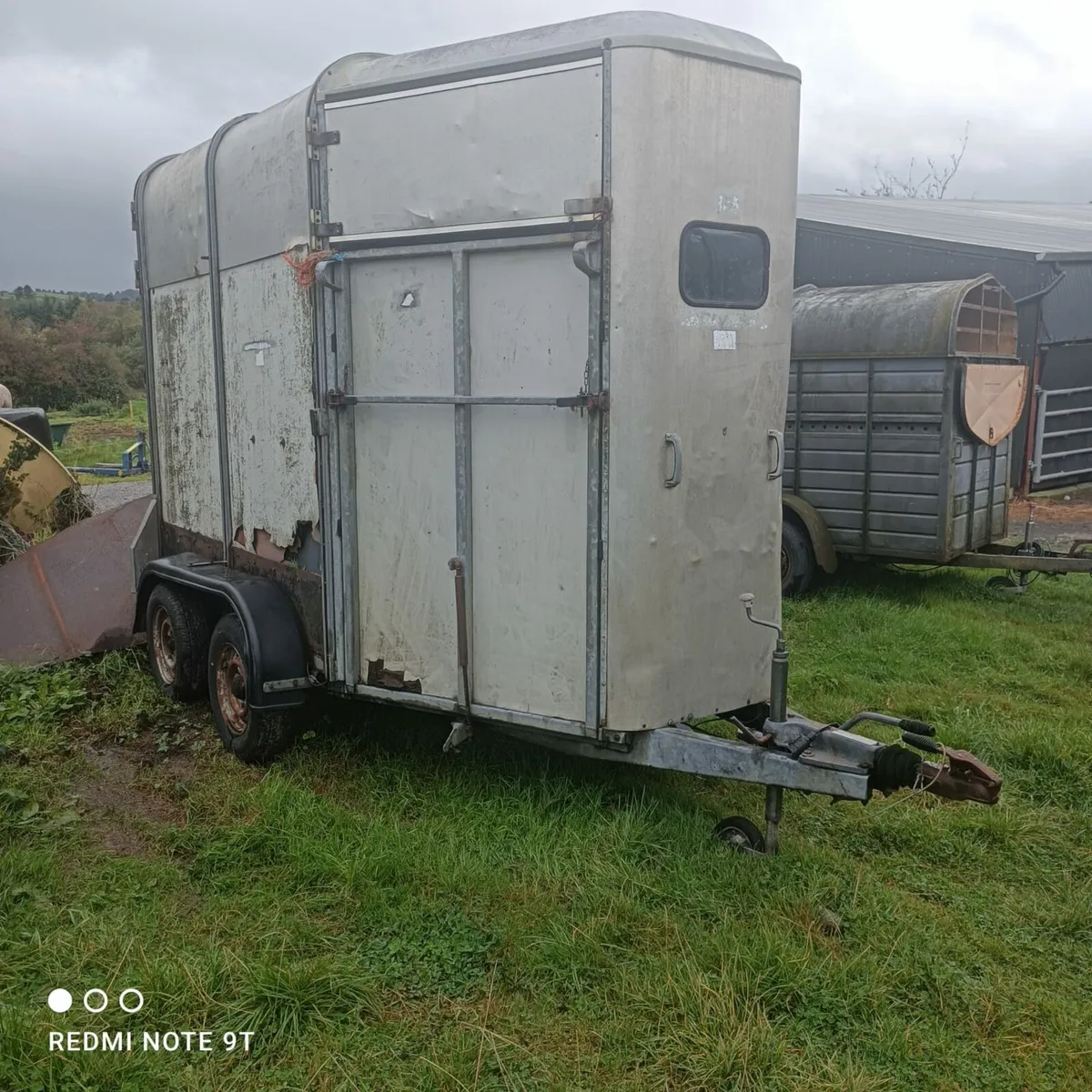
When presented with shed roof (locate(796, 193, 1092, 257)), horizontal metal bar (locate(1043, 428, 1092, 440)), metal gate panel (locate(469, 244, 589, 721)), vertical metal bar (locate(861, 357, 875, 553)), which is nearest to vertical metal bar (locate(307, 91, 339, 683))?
metal gate panel (locate(469, 244, 589, 721))

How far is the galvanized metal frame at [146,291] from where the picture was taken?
23.4 ft

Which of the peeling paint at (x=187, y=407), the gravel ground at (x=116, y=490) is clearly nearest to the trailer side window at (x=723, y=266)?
the peeling paint at (x=187, y=407)

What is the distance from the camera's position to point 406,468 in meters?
5.00

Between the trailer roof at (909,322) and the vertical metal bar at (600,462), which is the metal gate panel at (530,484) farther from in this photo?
the trailer roof at (909,322)

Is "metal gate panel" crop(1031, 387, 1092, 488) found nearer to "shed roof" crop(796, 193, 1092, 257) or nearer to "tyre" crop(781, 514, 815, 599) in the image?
"shed roof" crop(796, 193, 1092, 257)

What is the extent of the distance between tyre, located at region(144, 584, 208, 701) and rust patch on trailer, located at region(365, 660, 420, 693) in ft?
5.56

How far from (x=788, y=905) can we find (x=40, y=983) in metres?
2.59

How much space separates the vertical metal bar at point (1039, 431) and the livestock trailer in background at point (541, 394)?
10297 mm

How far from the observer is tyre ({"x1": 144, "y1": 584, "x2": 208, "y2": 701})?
645 cm

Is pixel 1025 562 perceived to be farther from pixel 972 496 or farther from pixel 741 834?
pixel 741 834

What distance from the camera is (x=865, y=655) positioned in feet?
24.8

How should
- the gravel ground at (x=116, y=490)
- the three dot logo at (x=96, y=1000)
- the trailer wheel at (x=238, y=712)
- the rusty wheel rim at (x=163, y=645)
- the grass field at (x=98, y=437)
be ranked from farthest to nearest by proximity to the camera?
the grass field at (x=98, y=437) < the gravel ground at (x=116, y=490) < the rusty wheel rim at (x=163, y=645) < the trailer wheel at (x=238, y=712) < the three dot logo at (x=96, y=1000)

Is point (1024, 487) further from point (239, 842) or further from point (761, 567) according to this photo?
point (239, 842)

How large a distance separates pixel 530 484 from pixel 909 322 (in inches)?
202
